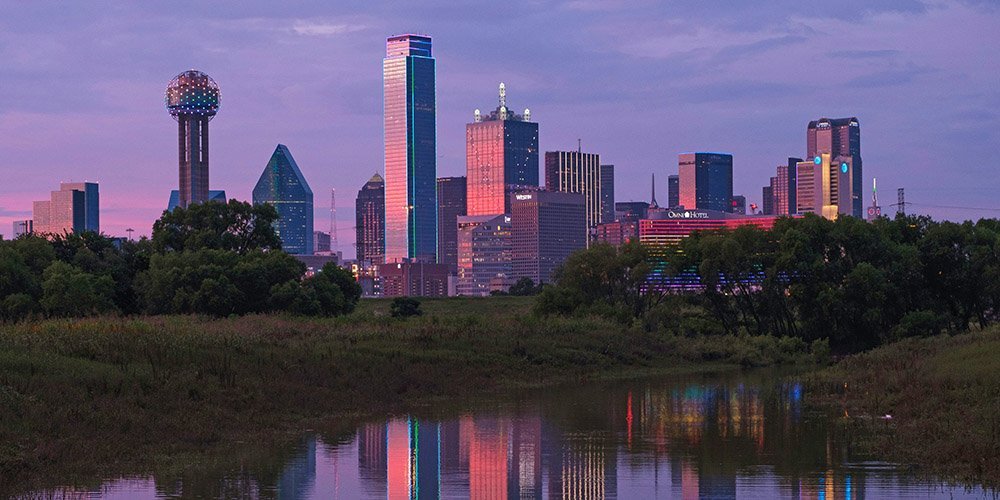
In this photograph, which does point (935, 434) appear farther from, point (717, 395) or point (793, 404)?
point (717, 395)

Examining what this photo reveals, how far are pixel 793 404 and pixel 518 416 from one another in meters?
10.1

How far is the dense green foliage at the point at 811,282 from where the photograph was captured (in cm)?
8138

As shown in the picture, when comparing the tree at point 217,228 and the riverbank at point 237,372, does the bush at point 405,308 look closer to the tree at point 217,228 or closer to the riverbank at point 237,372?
the tree at point 217,228

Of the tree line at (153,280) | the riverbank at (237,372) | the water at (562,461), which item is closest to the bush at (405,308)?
the tree line at (153,280)

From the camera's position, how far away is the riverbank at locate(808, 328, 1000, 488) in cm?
2647

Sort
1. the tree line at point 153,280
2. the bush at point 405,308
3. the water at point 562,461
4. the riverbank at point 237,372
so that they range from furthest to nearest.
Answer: the bush at point 405,308
the tree line at point 153,280
the riverbank at point 237,372
the water at point 562,461

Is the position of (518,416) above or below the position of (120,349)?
below

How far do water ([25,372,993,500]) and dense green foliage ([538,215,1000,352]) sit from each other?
132ft

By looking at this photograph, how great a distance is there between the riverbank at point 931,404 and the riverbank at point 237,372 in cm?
1307

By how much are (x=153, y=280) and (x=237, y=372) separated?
38.4 meters

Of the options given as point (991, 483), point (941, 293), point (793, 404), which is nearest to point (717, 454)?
point (991, 483)

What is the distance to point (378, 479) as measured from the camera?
27234 mm

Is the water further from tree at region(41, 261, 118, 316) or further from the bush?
the bush

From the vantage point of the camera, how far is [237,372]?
37969 millimetres
